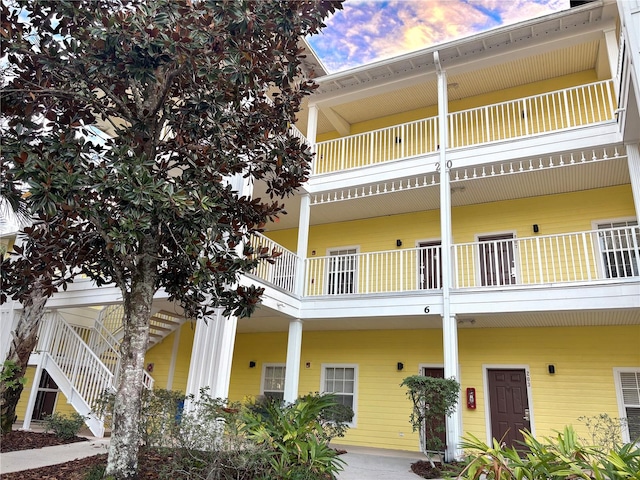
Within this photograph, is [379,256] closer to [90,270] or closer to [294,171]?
[294,171]

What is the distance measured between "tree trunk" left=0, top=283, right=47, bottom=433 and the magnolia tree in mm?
3861

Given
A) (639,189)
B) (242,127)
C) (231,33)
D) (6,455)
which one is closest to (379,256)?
(639,189)

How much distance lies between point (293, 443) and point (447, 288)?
5030mm

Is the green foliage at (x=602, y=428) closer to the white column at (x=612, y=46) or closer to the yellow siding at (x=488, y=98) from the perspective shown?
the white column at (x=612, y=46)

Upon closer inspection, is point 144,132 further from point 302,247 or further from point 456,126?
point 456,126

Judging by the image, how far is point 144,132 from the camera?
525 centimetres

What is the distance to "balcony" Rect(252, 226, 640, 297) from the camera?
916 cm

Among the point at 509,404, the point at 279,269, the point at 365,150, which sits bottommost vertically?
the point at 509,404

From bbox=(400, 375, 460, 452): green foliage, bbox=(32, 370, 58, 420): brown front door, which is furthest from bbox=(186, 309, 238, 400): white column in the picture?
bbox=(32, 370, 58, 420): brown front door

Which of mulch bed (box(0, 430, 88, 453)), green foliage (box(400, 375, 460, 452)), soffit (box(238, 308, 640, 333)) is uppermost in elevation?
soffit (box(238, 308, 640, 333))

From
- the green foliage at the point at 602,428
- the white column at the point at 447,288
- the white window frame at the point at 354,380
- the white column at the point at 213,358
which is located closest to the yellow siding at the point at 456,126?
the white column at the point at 447,288

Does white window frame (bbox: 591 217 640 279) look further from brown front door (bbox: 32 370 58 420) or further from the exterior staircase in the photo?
brown front door (bbox: 32 370 58 420)

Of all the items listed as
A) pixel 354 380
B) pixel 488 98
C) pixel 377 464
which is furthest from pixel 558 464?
pixel 488 98

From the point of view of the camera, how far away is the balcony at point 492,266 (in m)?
9.16
